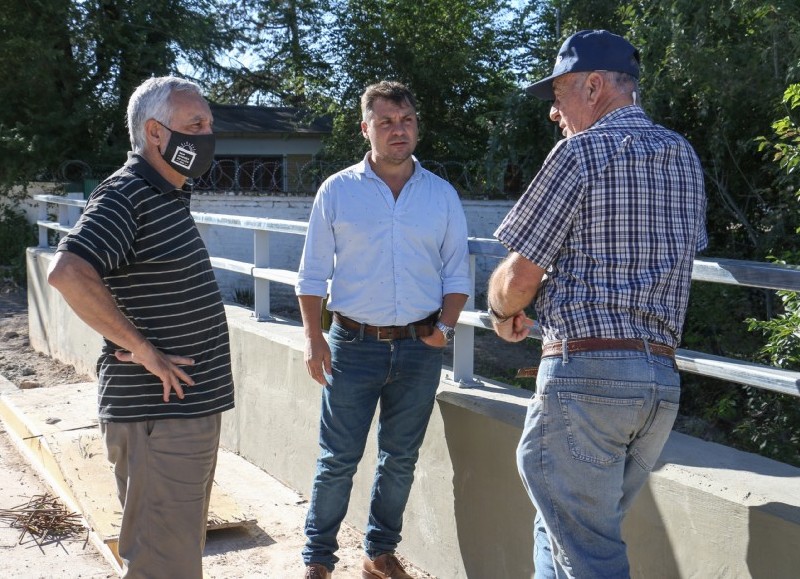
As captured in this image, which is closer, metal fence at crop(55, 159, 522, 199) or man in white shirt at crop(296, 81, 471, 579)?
man in white shirt at crop(296, 81, 471, 579)

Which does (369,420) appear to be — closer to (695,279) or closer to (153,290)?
(153,290)

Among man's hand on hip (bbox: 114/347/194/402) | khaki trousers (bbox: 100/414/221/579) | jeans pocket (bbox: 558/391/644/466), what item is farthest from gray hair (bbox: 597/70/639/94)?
khaki trousers (bbox: 100/414/221/579)

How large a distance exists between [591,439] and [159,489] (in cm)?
144

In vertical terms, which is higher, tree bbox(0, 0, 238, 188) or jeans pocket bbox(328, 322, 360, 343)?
tree bbox(0, 0, 238, 188)

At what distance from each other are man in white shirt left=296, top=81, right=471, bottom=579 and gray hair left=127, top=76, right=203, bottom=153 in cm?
92

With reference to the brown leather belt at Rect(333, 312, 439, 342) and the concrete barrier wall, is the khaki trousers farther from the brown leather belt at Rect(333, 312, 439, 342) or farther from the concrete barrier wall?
the concrete barrier wall

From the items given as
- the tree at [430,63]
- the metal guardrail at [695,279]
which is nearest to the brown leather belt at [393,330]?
the metal guardrail at [695,279]

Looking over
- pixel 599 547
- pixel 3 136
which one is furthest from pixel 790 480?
pixel 3 136

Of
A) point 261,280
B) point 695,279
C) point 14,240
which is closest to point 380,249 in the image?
point 695,279

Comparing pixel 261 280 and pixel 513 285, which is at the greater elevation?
pixel 513 285

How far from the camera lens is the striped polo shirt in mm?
2953

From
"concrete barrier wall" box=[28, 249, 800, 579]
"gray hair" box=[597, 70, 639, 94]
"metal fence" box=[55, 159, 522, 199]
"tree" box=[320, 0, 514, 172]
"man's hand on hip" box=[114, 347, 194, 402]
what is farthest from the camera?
"tree" box=[320, 0, 514, 172]

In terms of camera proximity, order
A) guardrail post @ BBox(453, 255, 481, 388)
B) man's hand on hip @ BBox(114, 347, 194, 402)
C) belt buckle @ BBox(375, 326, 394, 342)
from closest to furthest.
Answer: man's hand on hip @ BBox(114, 347, 194, 402), belt buckle @ BBox(375, 326, 394, 342), guardrail post @ BBox(453, 255, 481, 388)

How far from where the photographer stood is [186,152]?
3076 millimetres
